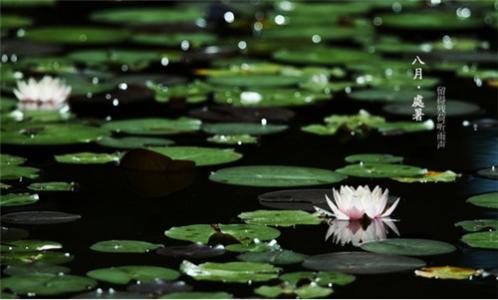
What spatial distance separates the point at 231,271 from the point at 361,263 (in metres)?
0.32

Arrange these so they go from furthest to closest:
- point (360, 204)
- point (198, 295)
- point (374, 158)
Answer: point (374, 158), point (360, 204), point (198, 295)

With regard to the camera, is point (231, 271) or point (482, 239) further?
point (482, 239)

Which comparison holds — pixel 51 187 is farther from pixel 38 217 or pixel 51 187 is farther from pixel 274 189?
pixel 274 189

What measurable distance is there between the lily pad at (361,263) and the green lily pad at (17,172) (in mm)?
1216

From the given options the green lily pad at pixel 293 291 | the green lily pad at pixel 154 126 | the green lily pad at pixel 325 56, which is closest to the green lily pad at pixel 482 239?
the green lily pad at pixel 293 291

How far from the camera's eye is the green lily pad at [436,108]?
5.16 meters

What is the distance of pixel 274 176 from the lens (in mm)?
4164

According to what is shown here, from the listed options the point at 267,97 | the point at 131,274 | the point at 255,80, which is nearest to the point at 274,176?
the point at 131,274

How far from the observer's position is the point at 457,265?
129 inches

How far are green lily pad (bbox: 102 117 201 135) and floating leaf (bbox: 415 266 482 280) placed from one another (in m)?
1.78

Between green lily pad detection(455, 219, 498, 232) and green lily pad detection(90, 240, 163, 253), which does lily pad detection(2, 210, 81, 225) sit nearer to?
green lily pad detection(90, 240, 163, 253)

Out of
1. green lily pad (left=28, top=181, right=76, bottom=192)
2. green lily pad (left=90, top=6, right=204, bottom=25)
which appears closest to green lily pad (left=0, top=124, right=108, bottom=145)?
green lily pad (left=28, top=181, right=76, bottom=192)

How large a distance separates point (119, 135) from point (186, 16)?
289 centimetres

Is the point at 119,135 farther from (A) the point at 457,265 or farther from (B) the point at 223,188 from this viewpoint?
(A) the point at 457,265
